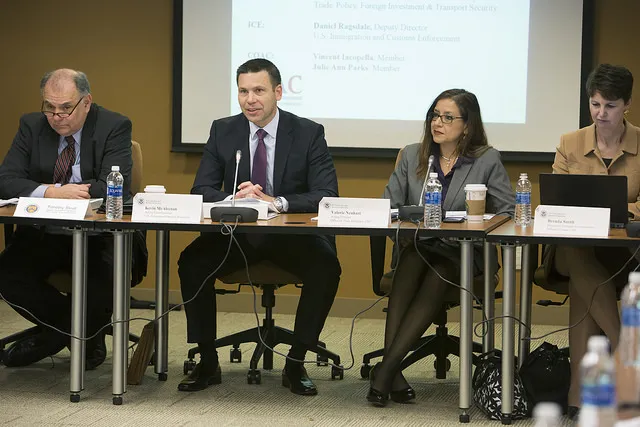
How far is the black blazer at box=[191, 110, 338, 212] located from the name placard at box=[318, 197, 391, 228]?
2.18 ft

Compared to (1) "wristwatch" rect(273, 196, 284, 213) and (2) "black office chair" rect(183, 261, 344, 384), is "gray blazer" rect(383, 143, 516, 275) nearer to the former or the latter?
(1) "wristwatch" rect(273, 196, 284, 213)

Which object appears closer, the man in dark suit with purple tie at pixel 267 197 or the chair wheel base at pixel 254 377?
the man in dark suit with purple tie at pixel 267 197

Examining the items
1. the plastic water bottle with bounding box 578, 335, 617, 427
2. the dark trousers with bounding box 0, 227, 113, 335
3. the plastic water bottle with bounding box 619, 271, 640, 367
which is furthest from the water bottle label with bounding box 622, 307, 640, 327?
the dark trousers with bounding box 0, 227, 113, 335

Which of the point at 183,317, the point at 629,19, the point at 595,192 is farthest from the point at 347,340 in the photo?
the point at 629,19

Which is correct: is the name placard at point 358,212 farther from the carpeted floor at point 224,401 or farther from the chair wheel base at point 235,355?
the chair wheel base at point 235,355

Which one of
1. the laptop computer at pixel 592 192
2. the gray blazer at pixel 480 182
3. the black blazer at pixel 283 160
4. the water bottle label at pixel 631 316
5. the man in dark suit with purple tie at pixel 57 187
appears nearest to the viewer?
the water bottle label at pixel 631 316

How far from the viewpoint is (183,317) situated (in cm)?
537

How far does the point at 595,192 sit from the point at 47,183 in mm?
2283

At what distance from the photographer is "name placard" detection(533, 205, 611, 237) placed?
122 inches

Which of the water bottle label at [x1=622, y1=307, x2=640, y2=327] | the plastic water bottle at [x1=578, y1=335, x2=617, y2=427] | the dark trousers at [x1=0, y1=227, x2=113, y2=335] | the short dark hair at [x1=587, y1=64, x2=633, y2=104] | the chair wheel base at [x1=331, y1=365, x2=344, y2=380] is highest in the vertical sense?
the short dark hair at [x1=587, y1=64, x2=633, y2=104]

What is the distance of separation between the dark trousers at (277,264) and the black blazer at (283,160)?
0.89 feet

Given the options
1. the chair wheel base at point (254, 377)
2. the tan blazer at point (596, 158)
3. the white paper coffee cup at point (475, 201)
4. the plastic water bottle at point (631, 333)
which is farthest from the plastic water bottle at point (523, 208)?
the plastic water bottle at point (631, 333)

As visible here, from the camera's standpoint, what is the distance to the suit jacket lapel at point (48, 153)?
4.09 m

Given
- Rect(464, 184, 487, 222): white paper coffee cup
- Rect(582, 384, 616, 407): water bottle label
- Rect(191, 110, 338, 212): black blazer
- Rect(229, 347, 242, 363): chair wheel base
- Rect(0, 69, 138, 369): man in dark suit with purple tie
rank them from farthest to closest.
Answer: Rect(229, 347, 242, 363): chair wheel base < Rect(191, 110, 338, 212): black blazer < Rect(0, 69, 138, 369): man in dark suit with purple tie < Rect(464, 184, 487, 222): white paper coffee cup < Rect(582, 384, 616, 407): water bottle label
